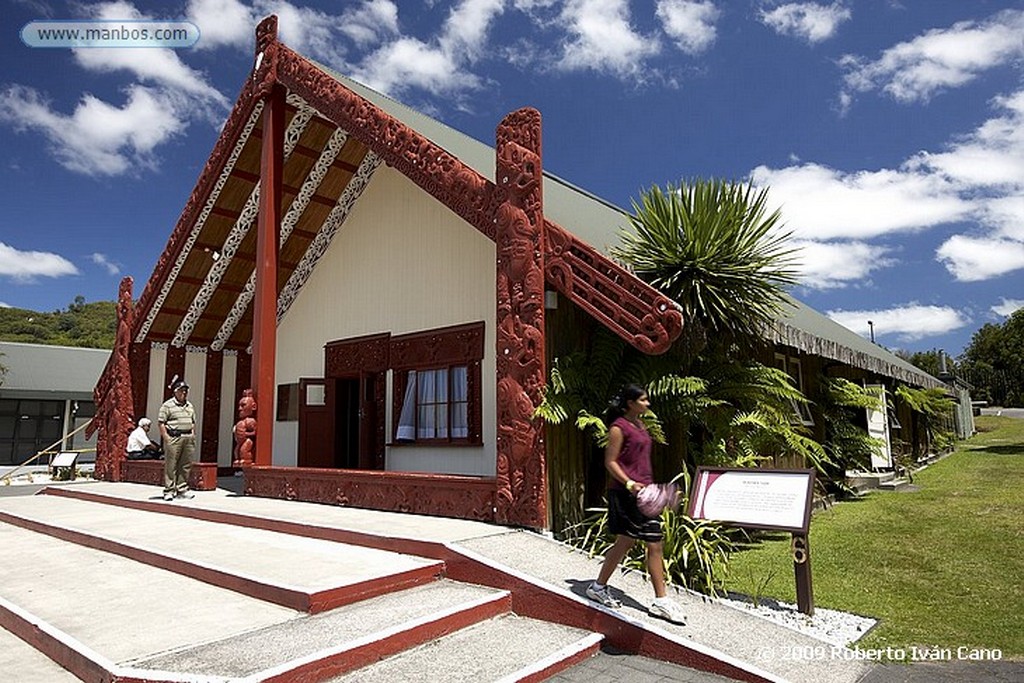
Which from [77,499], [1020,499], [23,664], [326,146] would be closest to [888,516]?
[1020,499]

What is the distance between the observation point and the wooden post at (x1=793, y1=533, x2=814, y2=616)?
461 cm

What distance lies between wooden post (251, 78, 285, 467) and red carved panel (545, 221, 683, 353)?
212 inches

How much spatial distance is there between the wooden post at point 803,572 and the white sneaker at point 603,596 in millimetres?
1289

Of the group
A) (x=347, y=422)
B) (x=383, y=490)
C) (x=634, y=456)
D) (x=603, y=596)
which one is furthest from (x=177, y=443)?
(x=634, y=456)

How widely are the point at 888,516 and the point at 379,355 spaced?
7560 millimetres

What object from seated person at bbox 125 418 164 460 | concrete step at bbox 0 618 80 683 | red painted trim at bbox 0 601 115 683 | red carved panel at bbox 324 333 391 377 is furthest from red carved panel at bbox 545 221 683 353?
seated person at bbox 125 418 164 460

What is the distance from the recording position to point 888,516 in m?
8.83

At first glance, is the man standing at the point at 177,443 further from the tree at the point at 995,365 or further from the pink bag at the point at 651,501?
the tree at the point at 995,365

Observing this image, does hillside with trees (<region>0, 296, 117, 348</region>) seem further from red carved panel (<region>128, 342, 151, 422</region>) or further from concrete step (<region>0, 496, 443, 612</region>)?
concrete step (<region>0, 496, 443, 612</region>)

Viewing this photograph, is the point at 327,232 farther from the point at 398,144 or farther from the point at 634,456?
the point at 634,456

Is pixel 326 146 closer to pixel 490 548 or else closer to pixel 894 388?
pixel 490 548

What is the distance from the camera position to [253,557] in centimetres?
576

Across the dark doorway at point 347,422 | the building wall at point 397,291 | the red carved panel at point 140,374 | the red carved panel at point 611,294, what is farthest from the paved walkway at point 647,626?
the red carved panel at point 140,374

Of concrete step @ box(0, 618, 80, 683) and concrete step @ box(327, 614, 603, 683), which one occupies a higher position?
concrete step @ box(327, 614, 603, 683)
